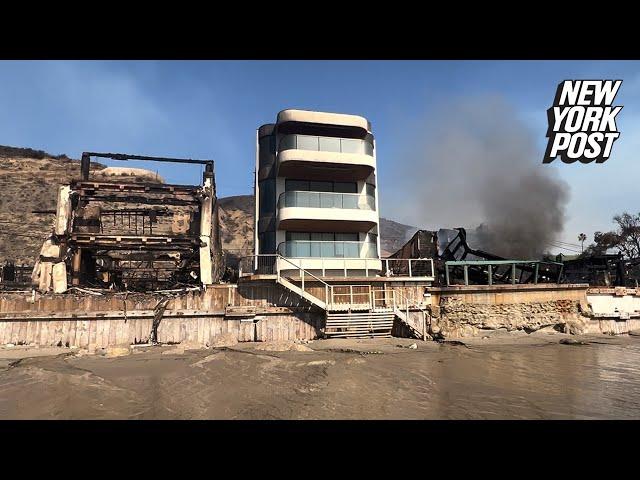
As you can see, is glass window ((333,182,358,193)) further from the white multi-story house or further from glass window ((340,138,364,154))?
glass window ((340,138,364,154))

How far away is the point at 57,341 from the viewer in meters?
15.9

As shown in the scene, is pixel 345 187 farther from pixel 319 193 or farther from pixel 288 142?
pixel 288 142

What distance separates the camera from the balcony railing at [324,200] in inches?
890

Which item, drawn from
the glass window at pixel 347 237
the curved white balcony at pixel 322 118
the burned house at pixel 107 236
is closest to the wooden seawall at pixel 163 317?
the burned house at pixel 107 236

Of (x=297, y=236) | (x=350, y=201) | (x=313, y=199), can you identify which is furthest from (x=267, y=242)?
(x=350, y=201)

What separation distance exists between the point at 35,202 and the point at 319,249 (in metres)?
46.9

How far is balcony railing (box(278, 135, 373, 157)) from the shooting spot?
23.6 metres

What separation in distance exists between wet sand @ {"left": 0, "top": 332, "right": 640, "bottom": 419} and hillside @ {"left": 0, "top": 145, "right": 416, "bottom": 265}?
31.2m

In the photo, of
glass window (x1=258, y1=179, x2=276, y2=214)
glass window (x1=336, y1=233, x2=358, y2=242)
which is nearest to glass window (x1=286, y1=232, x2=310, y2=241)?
glass window (x1=258, y1=179, x2=276, y2=214)

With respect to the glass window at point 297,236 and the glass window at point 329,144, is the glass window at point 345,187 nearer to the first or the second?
the glass window at point 329,144

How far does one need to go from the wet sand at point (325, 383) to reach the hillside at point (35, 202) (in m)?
31.2

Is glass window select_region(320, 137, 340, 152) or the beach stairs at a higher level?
glass window select_region(320, 137, 340, 152)
